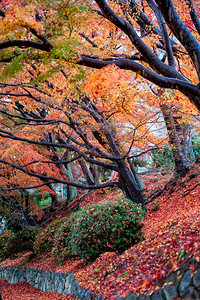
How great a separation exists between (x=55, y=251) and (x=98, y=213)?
3.47 m

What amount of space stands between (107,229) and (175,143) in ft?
20.5

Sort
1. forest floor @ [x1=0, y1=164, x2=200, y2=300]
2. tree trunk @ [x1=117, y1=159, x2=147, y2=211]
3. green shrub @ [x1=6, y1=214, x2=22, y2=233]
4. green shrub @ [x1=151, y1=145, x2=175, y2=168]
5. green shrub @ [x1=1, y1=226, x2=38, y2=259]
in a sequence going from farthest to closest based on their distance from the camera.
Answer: green shrub @ [x1=6, y1=214, x2=22, y2=233] < green shrub @ [x1=151, y1=145, x2=175, y2=168] < green shrub @ [x1=1, y1=226, x2=38, y2=259] < tree trunk @ [x1=117, y1=159, x2=147, y2=211] < forest floor @ [x1=0, y1=164, x2=200, y2=300]

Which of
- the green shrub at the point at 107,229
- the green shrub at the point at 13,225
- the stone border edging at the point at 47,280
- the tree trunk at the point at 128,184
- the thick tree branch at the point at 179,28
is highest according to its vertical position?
the thick tree branch at the point at 179,28

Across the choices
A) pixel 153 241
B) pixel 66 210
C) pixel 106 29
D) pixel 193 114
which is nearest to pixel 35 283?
pixel 153 241

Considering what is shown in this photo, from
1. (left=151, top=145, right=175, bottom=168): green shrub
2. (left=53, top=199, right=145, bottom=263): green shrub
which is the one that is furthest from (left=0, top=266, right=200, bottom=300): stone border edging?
(left=151, top=145, right=175, bottom=168): green shrub

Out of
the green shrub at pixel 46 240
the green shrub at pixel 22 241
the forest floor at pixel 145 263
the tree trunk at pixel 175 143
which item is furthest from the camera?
the green shrub at pixel 22 241

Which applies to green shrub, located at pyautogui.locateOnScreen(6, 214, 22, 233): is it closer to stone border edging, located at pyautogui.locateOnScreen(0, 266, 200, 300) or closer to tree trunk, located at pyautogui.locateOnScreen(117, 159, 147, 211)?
stone border edging, located at pyautogui.locateOnScreen(0, 266, 200, 300)

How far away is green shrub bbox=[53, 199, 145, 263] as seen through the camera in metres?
6.35

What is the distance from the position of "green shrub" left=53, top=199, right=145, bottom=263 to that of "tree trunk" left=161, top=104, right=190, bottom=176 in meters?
5.19

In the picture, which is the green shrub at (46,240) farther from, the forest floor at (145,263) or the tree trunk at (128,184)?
the tree trunk at (128,184)

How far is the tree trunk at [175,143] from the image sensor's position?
11062 millimetres

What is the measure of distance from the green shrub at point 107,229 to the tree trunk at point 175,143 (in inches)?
204

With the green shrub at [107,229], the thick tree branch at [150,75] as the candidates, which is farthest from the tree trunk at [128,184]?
the thick tree branch at [150,75]

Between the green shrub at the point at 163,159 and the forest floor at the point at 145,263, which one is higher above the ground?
the green shrub at the point at 163,159
